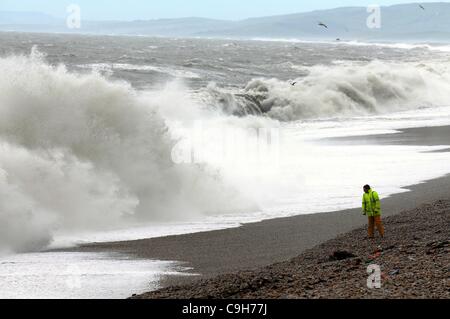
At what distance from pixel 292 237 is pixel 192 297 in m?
4.19

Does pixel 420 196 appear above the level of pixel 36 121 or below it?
below

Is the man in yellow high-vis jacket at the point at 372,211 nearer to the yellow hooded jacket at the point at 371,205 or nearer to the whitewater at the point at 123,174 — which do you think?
the yellow hooded jacket at the point at 371,205

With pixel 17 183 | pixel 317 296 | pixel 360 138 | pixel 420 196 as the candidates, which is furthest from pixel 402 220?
pixel 360 138

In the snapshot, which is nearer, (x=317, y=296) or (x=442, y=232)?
(x=317, y=296)

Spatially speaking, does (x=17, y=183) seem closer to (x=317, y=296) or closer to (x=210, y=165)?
(x=210, y=165)

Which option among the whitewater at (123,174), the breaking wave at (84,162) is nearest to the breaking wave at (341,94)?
the whitewater at (123,174)

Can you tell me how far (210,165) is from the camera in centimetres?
1658

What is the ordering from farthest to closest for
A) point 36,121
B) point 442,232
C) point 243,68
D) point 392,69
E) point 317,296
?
point 243,68 < point 392,69 < point 36,121 < point 442,232 < point 317,296

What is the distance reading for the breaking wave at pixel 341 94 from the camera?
3653 cm

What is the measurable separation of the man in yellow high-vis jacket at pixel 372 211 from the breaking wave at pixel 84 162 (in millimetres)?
3755

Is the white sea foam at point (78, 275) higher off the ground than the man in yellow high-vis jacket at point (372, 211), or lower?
lower

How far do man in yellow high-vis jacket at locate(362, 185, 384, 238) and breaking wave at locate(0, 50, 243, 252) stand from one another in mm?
3755

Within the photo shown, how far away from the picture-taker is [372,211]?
1089 centimetres

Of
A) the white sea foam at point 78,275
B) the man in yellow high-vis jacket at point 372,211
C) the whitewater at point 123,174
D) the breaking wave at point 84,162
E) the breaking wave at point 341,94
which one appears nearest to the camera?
the white sea foam at point 78,275
